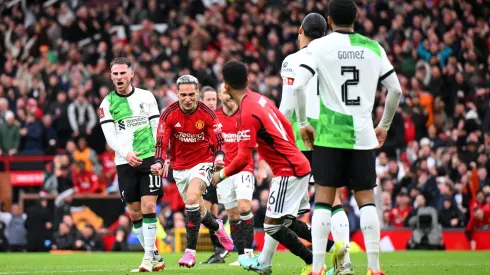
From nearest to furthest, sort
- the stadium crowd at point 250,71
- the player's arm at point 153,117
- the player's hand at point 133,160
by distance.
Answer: the player's hand at point 133,160 < the player's arm at point 153,117 < the stadium crowd at point 250,71

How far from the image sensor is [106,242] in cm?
2408

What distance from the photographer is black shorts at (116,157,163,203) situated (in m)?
13.7

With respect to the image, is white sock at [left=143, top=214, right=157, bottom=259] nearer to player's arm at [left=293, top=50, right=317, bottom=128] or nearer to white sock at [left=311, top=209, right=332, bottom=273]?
white sock at [left=311, top=209, right=332, bottom=273]

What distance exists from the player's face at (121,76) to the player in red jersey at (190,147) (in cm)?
71

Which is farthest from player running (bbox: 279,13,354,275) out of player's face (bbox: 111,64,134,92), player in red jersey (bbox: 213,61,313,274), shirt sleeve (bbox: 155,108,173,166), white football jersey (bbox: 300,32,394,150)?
player's face (bbox: 111,64,134,92)

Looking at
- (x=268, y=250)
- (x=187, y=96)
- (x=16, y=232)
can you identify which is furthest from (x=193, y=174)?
(x=16, y=232)

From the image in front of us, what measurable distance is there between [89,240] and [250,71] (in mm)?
7668

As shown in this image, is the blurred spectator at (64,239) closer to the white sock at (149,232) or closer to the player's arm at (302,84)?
the white sock at (149,232)

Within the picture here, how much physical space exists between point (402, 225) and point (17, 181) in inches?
398

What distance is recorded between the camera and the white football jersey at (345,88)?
9922 millimetres

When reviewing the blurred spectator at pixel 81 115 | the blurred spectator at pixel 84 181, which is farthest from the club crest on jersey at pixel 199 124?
the blurred spectator at pixel 81 115

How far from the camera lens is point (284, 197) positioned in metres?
10.9

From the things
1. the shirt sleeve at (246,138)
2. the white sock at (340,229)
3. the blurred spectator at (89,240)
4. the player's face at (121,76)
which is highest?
the player's face at (121,76)

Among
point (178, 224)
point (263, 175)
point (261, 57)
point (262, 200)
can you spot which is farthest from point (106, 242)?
point (263, 175)
